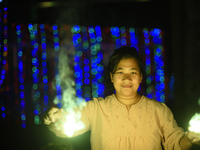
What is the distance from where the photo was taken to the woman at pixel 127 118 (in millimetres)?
1810

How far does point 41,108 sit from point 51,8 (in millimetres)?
2209

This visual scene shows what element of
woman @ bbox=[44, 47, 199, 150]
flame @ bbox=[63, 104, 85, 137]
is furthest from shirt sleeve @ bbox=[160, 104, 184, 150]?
flame @ bbox=[63, 104, 85, 137]

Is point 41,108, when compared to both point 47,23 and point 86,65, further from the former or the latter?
point 47,23

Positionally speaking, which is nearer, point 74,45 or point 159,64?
point 74,45

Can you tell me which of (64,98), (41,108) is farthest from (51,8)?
(41,108)

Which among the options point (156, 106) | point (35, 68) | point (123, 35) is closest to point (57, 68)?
point (35, 68)

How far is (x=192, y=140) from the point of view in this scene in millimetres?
1579

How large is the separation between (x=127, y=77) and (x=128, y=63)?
7.1 inches

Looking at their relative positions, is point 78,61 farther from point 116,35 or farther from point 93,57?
point 116,35

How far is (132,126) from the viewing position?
1866mm

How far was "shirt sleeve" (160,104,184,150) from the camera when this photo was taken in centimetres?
172

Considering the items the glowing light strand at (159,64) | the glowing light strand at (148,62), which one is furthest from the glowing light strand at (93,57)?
the glowing light strand at (159,64)

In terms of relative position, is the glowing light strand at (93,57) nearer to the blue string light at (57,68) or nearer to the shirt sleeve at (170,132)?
the blue string light at (57,68)

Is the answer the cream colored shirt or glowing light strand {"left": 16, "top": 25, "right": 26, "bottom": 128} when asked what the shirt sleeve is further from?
glowing light strand {"left": 16, "top": 25, "right": 26, "bottom": 128}
